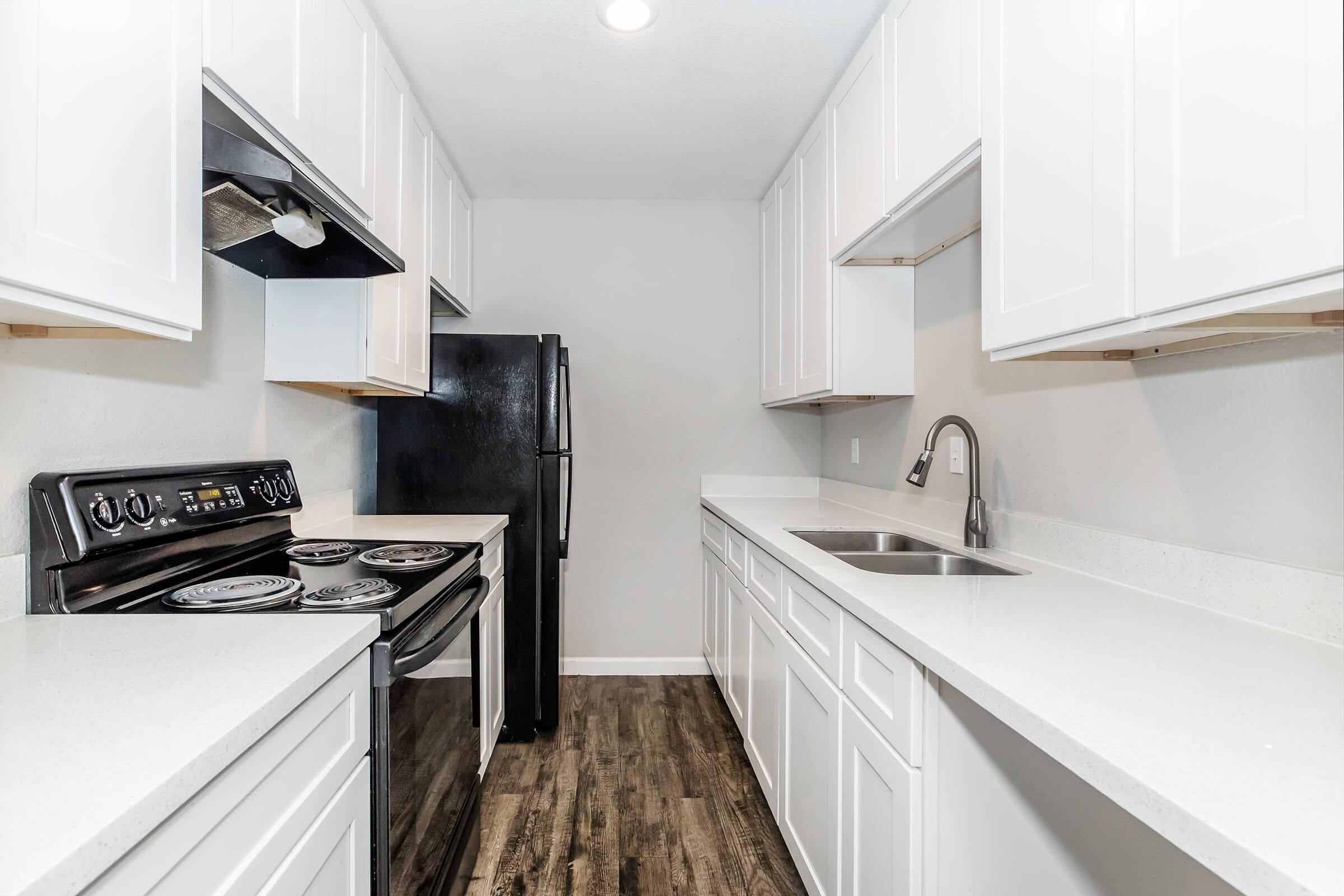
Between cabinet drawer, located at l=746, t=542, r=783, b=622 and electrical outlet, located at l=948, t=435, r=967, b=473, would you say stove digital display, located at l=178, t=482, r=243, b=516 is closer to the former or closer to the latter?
cabinet drawer, located at l=746, t=542, r=783, b=622

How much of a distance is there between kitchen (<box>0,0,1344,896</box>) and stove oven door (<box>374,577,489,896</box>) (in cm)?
1

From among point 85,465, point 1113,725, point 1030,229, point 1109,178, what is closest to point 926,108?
point 1030,229

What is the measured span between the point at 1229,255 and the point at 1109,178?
253 mm

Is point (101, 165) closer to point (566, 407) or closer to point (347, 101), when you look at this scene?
point (347, 101)

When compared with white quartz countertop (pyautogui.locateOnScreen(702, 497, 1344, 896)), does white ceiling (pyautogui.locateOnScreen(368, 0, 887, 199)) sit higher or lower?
higher

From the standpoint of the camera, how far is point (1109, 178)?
98cm

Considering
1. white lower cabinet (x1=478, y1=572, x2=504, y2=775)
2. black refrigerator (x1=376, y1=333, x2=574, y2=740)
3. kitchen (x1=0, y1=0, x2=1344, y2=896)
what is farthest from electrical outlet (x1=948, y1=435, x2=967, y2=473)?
white lower cabinet (x1=478, y1=572, x2=504, y2=775)

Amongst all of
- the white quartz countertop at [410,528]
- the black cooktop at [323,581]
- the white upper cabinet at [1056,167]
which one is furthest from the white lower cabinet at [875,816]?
the white quartz countertop at [410,528]

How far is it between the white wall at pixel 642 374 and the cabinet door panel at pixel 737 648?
69 cm

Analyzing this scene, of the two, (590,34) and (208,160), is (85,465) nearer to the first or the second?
(208,160)

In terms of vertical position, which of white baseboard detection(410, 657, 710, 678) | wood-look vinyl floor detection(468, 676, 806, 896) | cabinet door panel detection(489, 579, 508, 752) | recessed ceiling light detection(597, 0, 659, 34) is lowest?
wood-look vinyl floor detection(468, 676, 806, 896)

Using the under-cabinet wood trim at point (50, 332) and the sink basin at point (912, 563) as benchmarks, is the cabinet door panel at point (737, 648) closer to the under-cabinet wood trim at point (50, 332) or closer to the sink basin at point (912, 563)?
the sink basin at point (912, 563)

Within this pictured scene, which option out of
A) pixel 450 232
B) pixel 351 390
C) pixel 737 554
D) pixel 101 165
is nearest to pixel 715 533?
pixel 737 554

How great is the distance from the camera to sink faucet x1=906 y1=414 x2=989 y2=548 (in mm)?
1750
